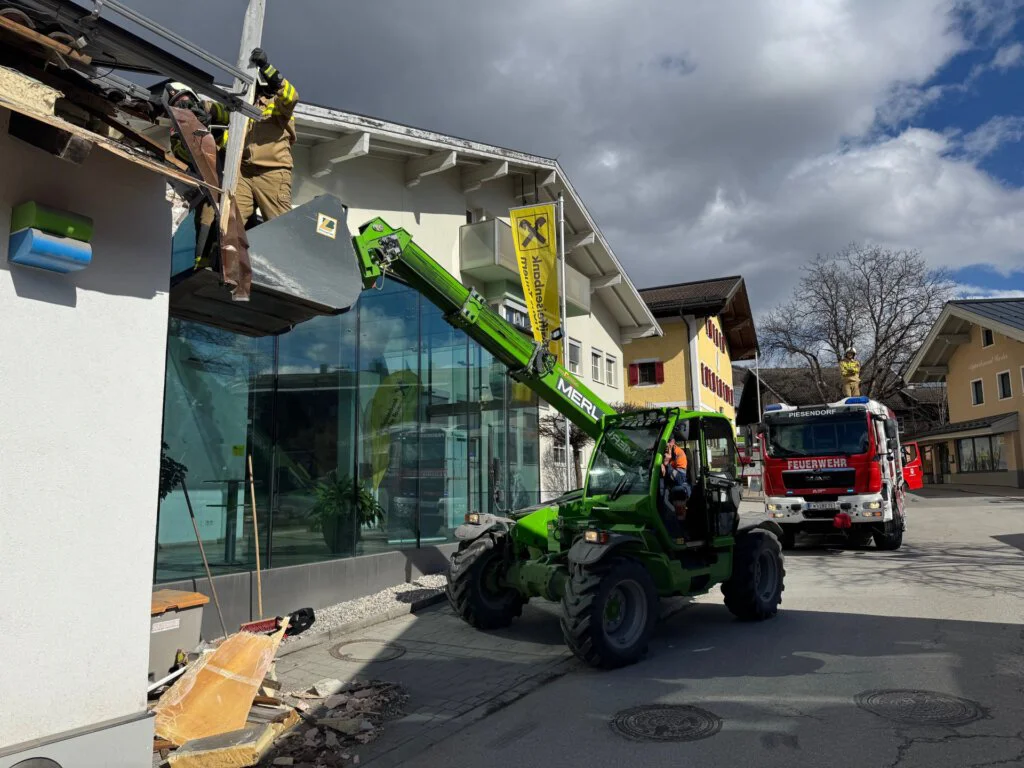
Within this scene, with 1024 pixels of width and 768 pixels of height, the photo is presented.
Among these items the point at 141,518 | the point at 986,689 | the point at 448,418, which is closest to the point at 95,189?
the point at 141,518

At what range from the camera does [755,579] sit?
8.24 metres

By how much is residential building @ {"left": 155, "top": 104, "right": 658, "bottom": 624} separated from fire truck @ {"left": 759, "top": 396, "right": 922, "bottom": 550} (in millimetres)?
5107

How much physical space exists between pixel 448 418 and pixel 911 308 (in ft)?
135

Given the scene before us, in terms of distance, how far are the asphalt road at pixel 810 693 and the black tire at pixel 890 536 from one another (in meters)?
4.14

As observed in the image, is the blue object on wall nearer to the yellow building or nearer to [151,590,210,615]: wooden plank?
[151,590,210,615]: wooden plank

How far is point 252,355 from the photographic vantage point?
8961 millimetres

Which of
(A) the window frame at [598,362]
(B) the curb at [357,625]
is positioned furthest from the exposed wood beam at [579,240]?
(B) the curb at [357,625]

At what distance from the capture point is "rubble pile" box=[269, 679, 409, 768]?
15.2 ft

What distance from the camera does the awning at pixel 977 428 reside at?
3531 centimetres

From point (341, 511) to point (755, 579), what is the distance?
5385 mm

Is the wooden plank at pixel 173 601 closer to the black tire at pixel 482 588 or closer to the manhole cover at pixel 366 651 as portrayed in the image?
the manhole cover at pixel 366 651

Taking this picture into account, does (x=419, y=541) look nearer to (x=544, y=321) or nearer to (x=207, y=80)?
(x=544, y=321)

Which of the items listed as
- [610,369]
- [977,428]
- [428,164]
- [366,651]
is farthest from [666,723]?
[977,428]

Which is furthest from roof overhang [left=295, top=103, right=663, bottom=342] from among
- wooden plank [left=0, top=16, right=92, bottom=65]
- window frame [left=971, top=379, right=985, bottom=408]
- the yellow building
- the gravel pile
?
window frame [left=971, top=379, right=985, bottom=408]
